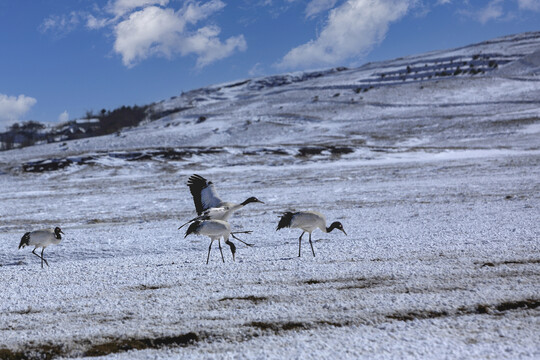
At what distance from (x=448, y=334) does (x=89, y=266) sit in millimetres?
6029

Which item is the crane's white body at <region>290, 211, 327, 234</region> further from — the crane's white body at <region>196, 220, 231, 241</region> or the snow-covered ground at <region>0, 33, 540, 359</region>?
the crane's white body at <region>196, 220, 231, 241</region>

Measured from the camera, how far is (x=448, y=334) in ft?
14.7

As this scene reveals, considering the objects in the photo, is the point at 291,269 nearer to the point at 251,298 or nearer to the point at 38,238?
the point at 251,298

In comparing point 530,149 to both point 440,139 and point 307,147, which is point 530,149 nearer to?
point 440,139

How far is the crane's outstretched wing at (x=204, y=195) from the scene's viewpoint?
29.1 ft

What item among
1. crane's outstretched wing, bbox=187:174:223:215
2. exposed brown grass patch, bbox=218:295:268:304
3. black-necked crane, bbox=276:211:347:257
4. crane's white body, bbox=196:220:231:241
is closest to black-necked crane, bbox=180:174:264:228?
crane's outstretched wing, bbox=187:174:223:215

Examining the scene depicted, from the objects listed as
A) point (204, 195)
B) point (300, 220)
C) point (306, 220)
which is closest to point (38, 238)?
point (204, 195)

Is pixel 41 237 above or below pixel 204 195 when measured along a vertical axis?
below

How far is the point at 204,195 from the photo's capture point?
8.98m

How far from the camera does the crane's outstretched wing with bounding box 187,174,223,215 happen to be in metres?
8.87

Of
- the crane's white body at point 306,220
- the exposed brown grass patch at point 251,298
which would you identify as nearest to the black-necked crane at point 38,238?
the exposed brown grass patch at point 251,298

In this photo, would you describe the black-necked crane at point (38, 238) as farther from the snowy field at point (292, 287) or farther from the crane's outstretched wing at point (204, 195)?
the crane's outstretched wing at point (204, 195)

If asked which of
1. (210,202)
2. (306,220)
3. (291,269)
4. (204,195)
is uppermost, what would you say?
(204,195)

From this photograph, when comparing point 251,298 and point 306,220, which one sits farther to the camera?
point 306,220
